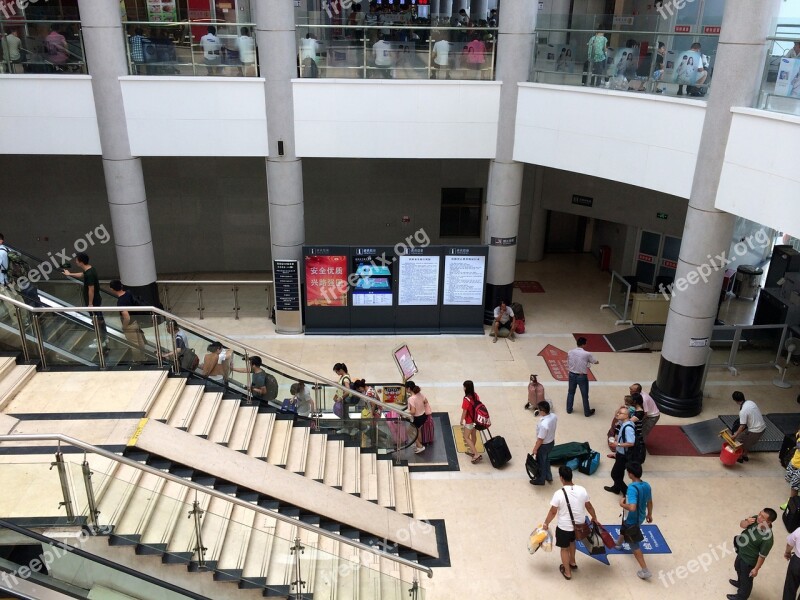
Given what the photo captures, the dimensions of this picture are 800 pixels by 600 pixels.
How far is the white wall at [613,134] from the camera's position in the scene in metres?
10.6

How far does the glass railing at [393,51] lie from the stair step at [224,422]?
21.4 feet

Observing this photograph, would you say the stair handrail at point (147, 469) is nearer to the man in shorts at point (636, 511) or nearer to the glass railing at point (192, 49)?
the man in shorts at point (636, 511)

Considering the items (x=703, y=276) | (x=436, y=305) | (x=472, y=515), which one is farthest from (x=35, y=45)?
(x=703, y=276)

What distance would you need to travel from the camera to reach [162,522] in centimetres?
651

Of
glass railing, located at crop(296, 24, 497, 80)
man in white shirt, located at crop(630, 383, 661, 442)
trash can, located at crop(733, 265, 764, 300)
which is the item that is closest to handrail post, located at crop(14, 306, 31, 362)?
glass railing, located at crop(296, 24, 497, 80)

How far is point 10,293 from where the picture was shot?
9.64m

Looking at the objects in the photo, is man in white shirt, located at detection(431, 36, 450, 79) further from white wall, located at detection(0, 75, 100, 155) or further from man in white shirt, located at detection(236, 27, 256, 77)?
white wall, located at detection(0, 75, 100, 155)

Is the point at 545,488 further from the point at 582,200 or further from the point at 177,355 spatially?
the point at 582,200

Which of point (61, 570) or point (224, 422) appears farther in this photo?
point (224, 422)

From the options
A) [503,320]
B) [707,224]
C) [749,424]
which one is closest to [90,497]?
[749,424]

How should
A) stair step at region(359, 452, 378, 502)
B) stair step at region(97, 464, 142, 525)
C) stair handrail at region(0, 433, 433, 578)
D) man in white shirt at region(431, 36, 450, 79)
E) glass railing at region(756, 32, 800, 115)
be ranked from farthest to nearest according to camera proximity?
man in white shirt at region(431, 36, 450, 79)
stair step at region(359, 452, 378, 502)
glass railing at region(756, 32, 800, 115)
stair step at region(97, 464, 142, 525)
stair handrail at region(0, 433, 433, 578)

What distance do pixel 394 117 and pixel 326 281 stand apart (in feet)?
11.0

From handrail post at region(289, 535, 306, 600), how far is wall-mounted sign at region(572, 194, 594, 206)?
1221 cm

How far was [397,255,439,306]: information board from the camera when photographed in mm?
13703
